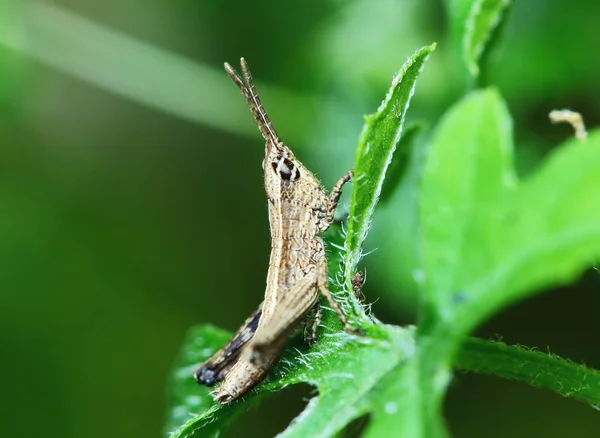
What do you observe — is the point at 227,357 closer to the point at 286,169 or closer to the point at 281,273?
the point at 281,273

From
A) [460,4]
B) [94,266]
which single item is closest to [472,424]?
[460,4]

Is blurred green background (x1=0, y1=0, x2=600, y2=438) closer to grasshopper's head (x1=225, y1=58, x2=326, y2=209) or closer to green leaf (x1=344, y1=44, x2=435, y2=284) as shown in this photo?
grasshopper's head (x1=225, y1=58, x2=326, y2=209)

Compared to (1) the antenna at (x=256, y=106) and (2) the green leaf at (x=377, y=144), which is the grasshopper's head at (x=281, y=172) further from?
(2) the green leaf at (x=377, y=144)

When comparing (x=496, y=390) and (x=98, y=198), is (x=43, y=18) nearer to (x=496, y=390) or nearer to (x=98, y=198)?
(x=98, y=198)

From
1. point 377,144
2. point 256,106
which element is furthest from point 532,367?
point 256,106

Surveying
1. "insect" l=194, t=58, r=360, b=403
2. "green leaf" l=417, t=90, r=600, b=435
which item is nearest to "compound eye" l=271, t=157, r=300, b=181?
"insect" l=194, t=58, r=360, b=403

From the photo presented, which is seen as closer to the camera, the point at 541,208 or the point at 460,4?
the point at 541,208

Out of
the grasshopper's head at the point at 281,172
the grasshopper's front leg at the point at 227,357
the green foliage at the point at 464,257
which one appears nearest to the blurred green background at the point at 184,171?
the grasshopper's head at the point at 281,172
